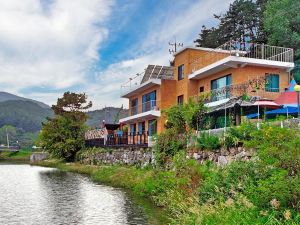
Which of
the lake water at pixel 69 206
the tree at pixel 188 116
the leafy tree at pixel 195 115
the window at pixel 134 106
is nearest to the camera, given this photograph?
the lake water at pixel 69 206

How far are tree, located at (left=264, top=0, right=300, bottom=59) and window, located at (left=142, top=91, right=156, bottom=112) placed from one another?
13127mm

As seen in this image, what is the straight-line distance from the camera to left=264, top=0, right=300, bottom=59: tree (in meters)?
38.4

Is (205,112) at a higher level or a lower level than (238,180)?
higher

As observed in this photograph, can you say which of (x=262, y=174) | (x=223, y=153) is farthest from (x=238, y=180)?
(x=223, y=153)

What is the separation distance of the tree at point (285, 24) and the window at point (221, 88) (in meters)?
9.73

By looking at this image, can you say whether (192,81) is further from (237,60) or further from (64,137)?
(64,137)

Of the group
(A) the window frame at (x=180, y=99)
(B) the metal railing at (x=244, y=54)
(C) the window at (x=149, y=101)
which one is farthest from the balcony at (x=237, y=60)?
(C) the window at (x=149, y=101)

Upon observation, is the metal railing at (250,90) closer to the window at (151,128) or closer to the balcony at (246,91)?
the balcony at (246,91)

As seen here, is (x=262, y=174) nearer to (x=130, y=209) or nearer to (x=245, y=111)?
(x=130, y=209)

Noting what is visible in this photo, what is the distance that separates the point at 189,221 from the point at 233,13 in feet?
160

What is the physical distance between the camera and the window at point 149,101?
4078cm

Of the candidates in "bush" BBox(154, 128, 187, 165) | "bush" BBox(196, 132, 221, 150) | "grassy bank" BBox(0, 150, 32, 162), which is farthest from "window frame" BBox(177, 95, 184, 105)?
"grassy bank" BBox(0, 150, 32, 162)

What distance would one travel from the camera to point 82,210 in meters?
18.3

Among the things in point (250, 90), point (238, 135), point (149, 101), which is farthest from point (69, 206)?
point (149, 101)
